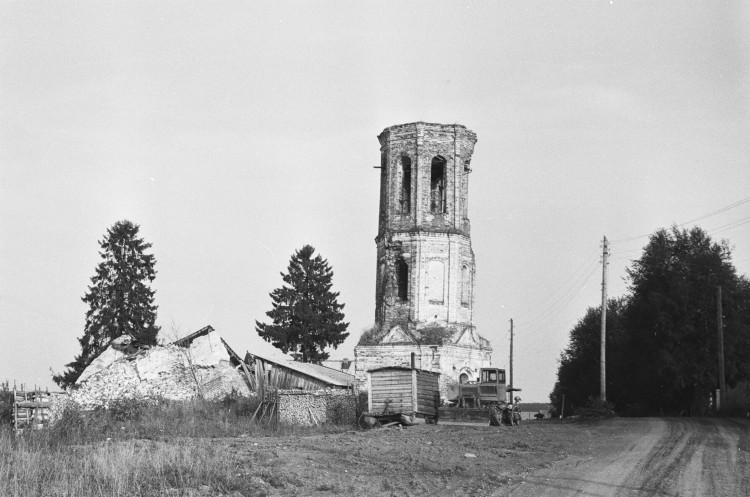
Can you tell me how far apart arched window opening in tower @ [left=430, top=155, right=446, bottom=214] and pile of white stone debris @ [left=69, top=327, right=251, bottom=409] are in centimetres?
1630

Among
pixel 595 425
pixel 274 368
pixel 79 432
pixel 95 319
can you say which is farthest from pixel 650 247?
pixel 79 432

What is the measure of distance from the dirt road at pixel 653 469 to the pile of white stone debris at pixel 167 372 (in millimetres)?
14612

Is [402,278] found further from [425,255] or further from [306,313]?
Answer: [306,313]

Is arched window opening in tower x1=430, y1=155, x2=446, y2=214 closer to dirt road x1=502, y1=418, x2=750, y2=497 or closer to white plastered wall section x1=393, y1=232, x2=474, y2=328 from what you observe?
white plastered wall section x1=393, y1=232, x2=474, y2=328

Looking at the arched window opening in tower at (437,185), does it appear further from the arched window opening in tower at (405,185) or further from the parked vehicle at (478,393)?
the parked vehicle at (478,393)

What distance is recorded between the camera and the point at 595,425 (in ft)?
105

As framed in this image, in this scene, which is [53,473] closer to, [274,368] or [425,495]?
[425,495]

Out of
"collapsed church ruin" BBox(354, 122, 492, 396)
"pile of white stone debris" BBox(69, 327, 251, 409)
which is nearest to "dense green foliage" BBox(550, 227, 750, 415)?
"collapsed church ruin" BBox(354, 122, 492, 396)

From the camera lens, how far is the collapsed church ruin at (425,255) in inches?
1844

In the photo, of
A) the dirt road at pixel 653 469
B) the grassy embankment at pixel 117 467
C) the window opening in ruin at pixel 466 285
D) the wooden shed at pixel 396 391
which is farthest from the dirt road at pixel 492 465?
the window opening in ruin at pixel 466 285

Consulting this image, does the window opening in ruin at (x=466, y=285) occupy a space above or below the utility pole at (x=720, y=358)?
above

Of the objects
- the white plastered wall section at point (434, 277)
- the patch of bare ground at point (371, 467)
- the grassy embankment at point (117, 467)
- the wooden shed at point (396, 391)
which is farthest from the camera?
the white plastered wall section at point (434, 277)

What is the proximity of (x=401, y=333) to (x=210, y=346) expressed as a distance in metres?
13.5

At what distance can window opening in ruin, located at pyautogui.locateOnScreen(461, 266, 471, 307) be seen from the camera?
48.7 metres
